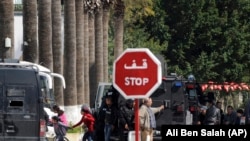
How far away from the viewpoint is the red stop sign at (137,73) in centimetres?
1560

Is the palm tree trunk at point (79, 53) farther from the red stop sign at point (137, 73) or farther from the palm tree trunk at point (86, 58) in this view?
the red stop sign at point (137, 73)

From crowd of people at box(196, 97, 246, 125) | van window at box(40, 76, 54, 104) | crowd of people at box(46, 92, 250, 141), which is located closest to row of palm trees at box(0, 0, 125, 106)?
van window at box(40, 76, 54, 104)

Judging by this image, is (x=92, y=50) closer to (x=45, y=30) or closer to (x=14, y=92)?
(x=45, y=30)

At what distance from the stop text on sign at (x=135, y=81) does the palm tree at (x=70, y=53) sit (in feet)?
113

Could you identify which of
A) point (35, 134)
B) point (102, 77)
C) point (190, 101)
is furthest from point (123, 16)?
point (35, 134)

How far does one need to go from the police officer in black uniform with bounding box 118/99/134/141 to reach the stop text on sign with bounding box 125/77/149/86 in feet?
37.5

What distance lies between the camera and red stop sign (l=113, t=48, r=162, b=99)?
51.2 feet

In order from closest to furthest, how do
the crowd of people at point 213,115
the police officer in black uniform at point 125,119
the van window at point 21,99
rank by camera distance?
the van window at point 21,99
the police officer in black uniform at point 125,119
the crowd of people at point 213,115

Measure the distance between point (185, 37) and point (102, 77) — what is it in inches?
864

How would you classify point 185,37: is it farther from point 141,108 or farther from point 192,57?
point 141,108

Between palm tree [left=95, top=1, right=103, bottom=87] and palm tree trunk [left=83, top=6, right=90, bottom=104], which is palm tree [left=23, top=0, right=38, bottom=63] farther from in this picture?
palm tree [left=95, top=1, right=103, bottom=87]

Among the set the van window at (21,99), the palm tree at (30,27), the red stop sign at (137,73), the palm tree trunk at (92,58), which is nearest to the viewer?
the red stop sign at (137,73)

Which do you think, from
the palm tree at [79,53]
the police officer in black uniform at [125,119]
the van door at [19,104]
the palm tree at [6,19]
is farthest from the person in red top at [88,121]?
the palm tree at [79,53]

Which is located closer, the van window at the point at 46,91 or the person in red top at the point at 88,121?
the person in red top at the point at 88,121
